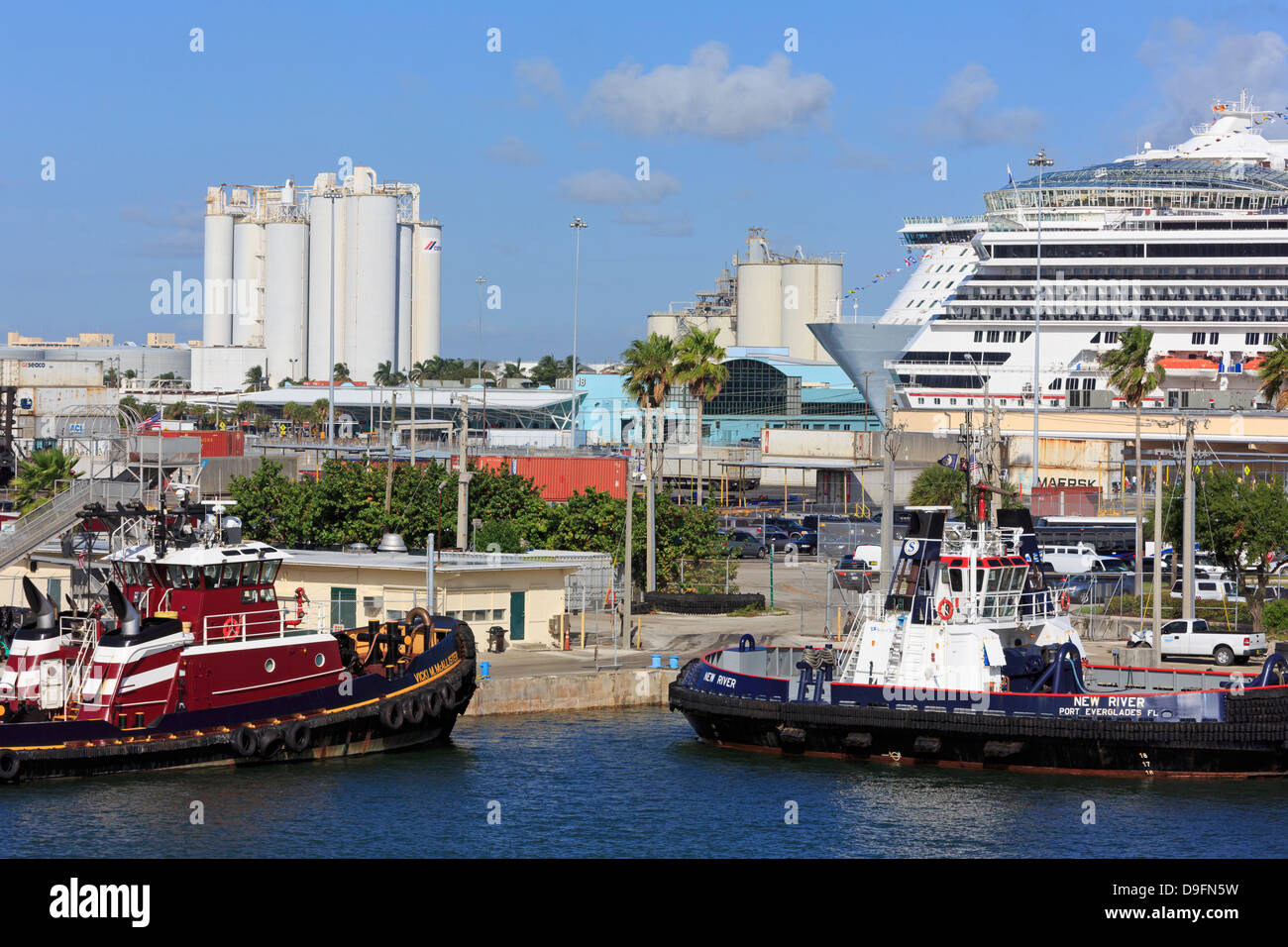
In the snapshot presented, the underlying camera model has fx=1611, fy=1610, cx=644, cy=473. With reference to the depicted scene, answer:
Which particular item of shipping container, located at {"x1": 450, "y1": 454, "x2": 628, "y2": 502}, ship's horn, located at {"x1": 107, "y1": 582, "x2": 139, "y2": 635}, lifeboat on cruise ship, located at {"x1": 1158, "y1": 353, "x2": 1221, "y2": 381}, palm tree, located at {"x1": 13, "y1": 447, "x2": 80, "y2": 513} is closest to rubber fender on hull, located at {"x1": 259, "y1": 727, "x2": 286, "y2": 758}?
ship's horn, located at {"x1": 107, "y1": 582, "x2": 139, "y2": 635}

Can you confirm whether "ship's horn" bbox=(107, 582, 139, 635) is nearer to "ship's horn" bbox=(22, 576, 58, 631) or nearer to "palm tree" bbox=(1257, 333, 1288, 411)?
"ship's horn" bbox=(22, 576, 58, 631)

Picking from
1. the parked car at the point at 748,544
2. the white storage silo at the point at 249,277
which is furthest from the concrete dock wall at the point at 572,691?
the white storage silo at the point at 249,277

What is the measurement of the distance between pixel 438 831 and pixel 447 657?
5983 mm

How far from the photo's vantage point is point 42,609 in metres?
27.7

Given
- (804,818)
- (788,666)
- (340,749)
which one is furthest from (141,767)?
(788,666)

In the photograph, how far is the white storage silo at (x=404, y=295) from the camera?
177 m

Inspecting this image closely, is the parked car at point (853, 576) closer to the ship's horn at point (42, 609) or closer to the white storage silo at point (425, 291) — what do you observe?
the ship's horn at point (42, 609)

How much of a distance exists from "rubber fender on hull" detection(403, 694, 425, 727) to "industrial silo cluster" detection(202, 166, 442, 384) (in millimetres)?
138365

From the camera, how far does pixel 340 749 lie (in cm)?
2894

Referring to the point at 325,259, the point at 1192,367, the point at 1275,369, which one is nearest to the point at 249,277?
the point at 325,259

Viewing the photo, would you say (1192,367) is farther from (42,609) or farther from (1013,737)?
(42,609)

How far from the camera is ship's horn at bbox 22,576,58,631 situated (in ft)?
89.8

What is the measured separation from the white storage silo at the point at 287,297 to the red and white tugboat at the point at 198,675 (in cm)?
14937
